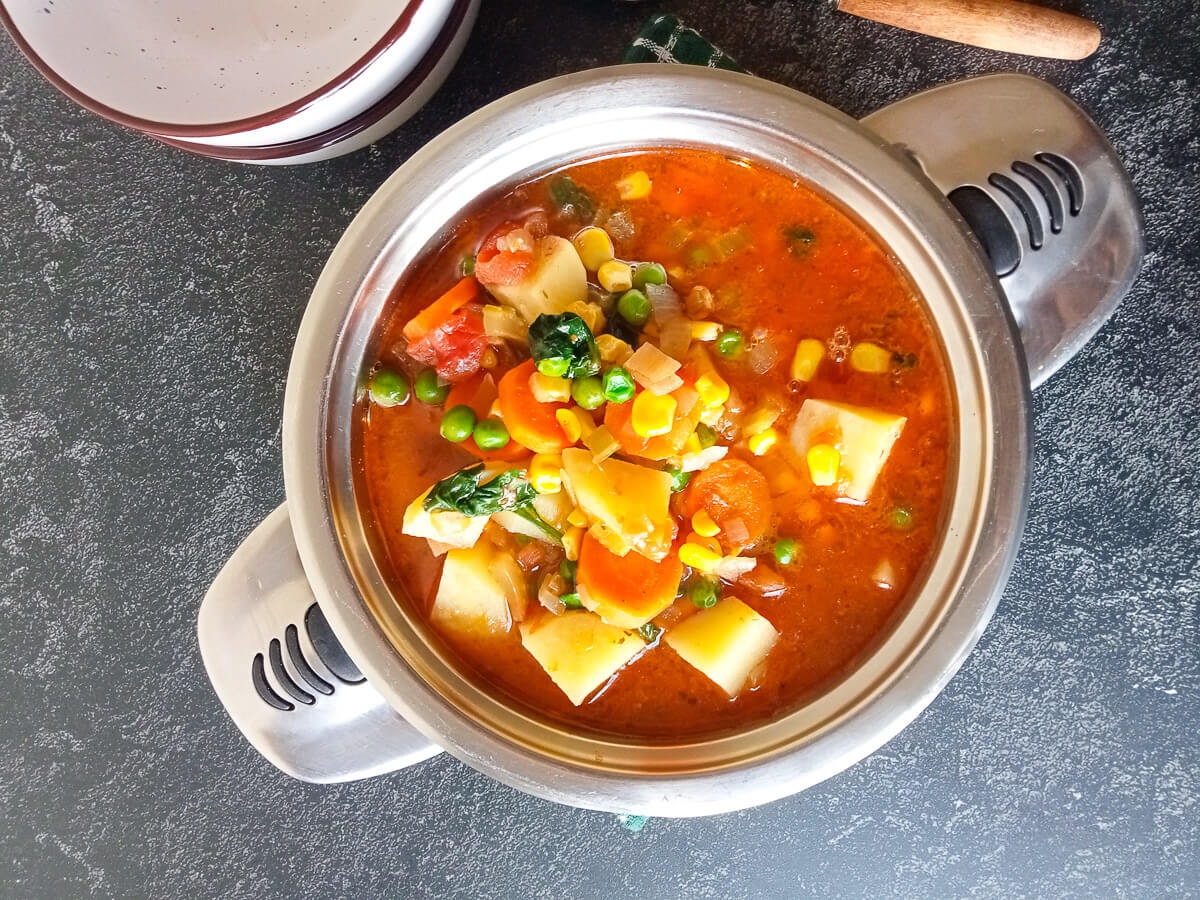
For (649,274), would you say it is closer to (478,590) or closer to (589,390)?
(589,390)

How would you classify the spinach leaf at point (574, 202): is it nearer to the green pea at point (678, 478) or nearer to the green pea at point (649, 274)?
the green pea at point (649, 274)

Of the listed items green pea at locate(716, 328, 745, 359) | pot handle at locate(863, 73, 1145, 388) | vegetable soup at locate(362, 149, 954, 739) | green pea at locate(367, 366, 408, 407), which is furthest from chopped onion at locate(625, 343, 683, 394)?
pot handle at locate(863, 73, 1145, 388)

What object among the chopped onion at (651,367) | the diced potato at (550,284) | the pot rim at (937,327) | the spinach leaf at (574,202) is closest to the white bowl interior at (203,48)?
the pot rim at (937,327)

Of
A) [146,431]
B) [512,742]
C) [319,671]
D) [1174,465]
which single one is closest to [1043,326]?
[1174,465]


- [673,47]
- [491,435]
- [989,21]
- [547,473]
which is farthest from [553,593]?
[989,21]

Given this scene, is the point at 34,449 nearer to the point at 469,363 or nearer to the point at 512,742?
the point at 469,363
